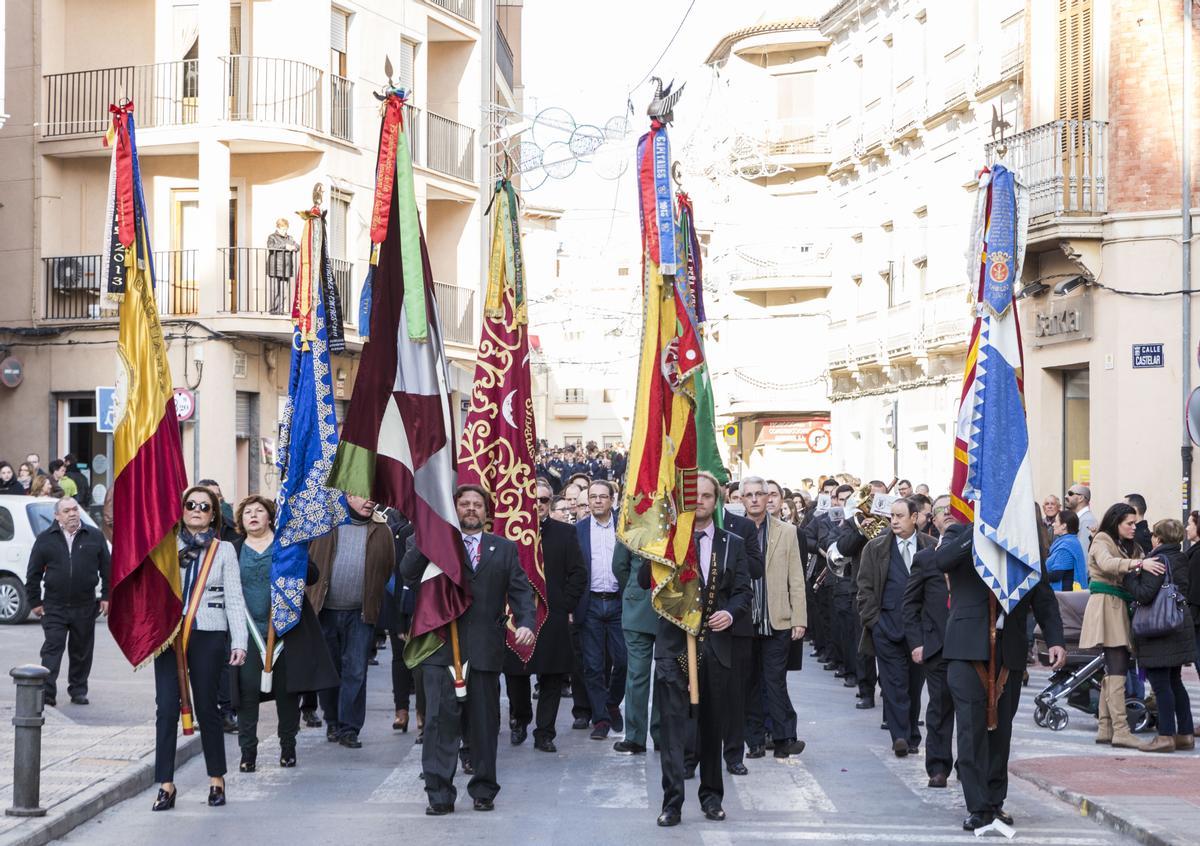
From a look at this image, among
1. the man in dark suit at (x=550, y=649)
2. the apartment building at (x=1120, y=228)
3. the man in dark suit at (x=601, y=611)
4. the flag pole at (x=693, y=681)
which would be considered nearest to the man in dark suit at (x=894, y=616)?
the man in dark suit at (x=601, y=611)

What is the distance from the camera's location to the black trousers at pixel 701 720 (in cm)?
1045

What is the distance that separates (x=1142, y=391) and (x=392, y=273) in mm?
15618

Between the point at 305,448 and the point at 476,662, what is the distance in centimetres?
487

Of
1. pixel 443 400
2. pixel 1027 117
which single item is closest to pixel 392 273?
pixel 443 400

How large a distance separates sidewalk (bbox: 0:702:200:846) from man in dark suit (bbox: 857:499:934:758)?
205 inches

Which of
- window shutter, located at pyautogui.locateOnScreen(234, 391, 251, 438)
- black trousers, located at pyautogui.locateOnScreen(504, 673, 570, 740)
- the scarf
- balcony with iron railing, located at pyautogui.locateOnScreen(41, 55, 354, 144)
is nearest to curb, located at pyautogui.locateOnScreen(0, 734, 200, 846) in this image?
the scarf

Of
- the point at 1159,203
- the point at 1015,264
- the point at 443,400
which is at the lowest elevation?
the point at 443,400

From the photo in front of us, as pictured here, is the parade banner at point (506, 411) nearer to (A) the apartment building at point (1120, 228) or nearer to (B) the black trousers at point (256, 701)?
(B) the black trousers at point (256, 701)

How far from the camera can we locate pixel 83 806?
10.4 m

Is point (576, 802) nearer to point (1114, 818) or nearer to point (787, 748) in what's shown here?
point (787, 748)

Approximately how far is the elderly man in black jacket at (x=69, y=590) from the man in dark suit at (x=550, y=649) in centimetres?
415

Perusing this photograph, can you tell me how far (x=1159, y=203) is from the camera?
25172mm

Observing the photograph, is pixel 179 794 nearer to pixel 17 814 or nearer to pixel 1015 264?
pixel 17 814

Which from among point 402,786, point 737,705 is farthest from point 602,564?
point 402,786
